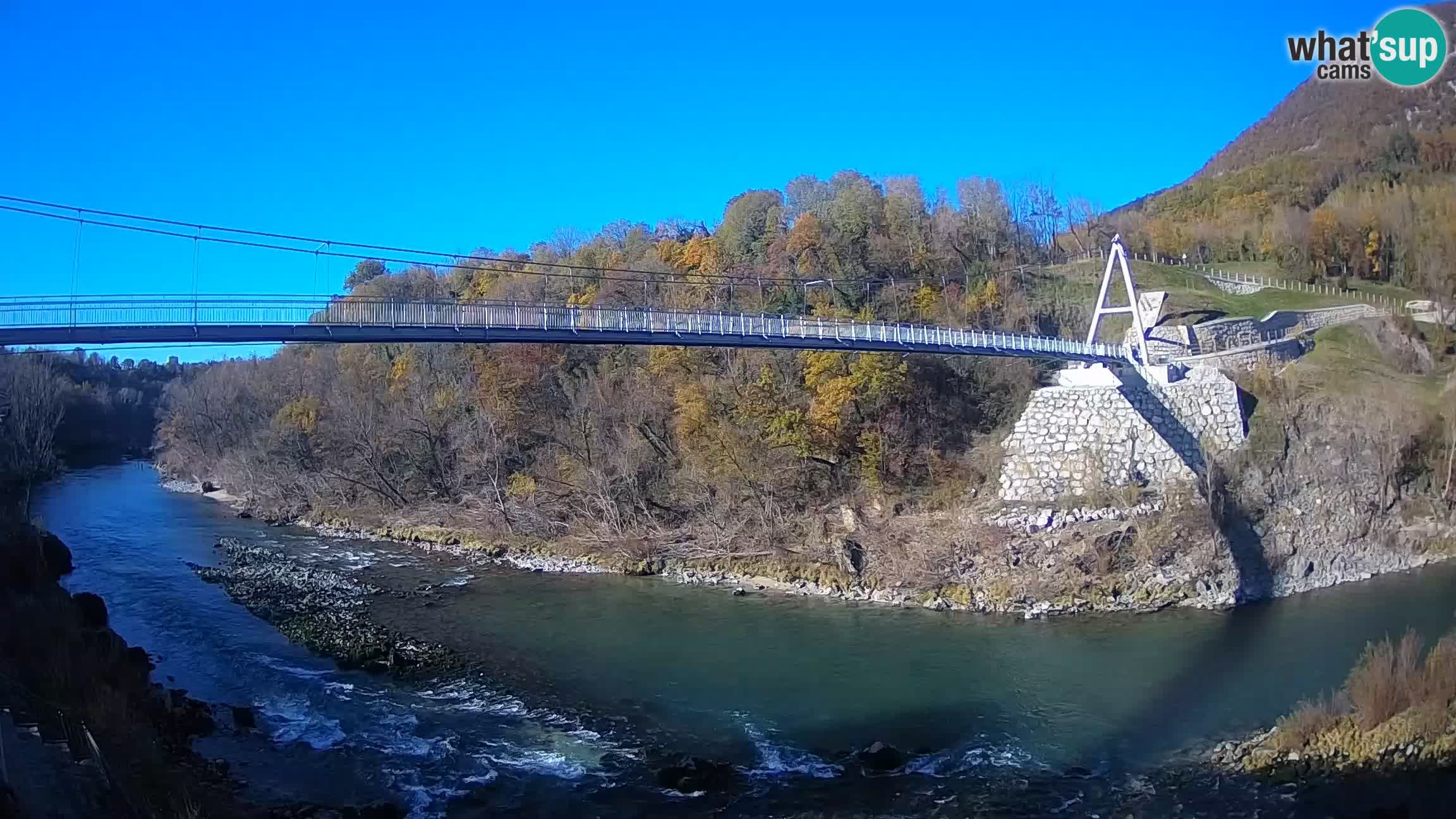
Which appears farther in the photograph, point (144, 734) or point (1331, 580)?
point (1331, 580)

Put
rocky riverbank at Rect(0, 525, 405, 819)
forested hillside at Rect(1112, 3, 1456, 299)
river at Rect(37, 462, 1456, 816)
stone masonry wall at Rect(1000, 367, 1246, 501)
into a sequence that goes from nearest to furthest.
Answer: rocky riverbank at Rect(0, 525, 405, 819), river at Rect(37, 462, 1456, 816), stone masonry wall at Rect(1000, 367, 1246, 501), forested hillside at Rect(1112, 3, 1456, 299)

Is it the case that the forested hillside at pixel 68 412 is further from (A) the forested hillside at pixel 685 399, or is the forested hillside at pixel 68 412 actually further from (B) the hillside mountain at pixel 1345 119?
(B) the hillside mountain at pixel 1345 119

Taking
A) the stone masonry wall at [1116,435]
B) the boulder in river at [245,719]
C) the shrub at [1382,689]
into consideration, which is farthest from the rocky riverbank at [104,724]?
the stone masonry wall at [1116,435]

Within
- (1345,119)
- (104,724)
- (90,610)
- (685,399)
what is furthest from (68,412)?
(1345,119)

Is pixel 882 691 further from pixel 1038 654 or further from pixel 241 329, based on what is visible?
pixel 241 329

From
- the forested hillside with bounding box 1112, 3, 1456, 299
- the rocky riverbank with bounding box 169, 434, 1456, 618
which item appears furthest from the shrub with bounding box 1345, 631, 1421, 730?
the forested hillside with bounding box 1112, 3, 1456, 299

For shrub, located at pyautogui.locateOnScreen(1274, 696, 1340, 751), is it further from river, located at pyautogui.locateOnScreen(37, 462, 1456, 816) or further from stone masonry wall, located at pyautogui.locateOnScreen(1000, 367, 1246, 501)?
stone masonry wall, located at pyautogui.locateOnScreen(1000, 367, 1246, 501)

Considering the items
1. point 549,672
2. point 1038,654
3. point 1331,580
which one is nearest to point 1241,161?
point 1331,580
